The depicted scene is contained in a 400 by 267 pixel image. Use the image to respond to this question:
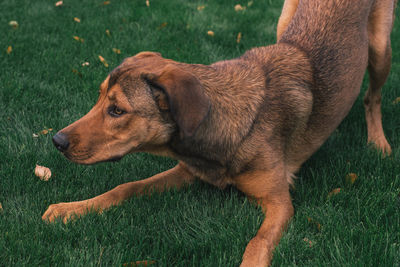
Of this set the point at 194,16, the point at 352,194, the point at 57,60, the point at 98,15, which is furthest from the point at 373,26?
the point at 98,15

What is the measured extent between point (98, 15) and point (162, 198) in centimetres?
482

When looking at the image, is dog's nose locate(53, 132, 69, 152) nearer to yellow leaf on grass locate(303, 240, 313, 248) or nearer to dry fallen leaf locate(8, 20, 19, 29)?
yellow leaf on grass locate(303, 240, 313, 248)

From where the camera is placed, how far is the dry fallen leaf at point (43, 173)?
3448 mm

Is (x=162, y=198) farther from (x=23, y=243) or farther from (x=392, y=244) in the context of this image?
(x=392, y=244)

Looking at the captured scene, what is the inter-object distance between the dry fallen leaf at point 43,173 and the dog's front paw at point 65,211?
0.45 meters

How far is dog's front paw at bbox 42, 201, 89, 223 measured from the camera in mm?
2953

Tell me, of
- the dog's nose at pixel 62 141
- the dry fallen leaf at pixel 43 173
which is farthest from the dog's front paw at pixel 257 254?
the dry fallen leaf at pixel 43 173

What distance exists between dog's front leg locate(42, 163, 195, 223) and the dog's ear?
94 cm

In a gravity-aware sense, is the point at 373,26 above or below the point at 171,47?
above

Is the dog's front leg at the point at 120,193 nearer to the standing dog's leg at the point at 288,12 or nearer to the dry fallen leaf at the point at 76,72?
the standing dog's leg at the point at 288,12

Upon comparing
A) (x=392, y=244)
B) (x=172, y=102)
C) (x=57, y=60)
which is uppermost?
(x=172, y=102)

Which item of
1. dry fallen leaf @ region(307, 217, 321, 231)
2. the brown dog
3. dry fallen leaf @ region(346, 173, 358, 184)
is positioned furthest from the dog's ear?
dry fallen leaf @ region(346, 173, 358, 184)

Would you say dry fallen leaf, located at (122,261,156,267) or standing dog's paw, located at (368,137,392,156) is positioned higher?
dry fallen leaf, located at (122,261,156,267)

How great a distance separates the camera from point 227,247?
9.11ft
